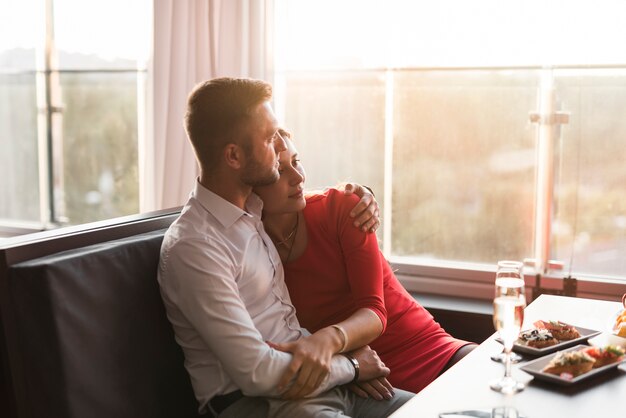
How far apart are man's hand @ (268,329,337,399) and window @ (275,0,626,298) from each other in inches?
53.3

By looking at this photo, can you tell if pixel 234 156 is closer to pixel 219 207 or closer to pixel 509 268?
pixel 219 207

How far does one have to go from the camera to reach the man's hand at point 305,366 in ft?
5.88

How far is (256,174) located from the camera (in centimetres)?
198

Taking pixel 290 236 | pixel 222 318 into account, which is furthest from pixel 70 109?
pixel 222 318

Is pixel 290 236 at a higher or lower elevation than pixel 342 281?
higher

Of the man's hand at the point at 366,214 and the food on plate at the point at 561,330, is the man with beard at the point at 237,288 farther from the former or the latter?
the food on plate at the point at 561,330

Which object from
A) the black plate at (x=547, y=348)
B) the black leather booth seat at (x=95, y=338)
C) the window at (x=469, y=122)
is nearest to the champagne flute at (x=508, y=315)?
the black plate at (x=547, y=348)

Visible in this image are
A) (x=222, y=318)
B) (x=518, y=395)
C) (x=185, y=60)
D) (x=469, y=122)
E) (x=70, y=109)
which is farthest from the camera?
(x=70, y=109)

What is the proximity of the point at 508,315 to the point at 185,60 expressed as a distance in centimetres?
213

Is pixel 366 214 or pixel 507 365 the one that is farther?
pixel 366 214

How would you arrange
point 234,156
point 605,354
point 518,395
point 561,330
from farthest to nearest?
point 234,156, point 561,330, point 605,354, point 518,395

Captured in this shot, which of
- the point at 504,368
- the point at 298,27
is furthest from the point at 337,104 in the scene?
the point at 504,368

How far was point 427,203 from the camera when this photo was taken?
3.13 meters

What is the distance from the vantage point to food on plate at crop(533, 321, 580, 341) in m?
1.83
